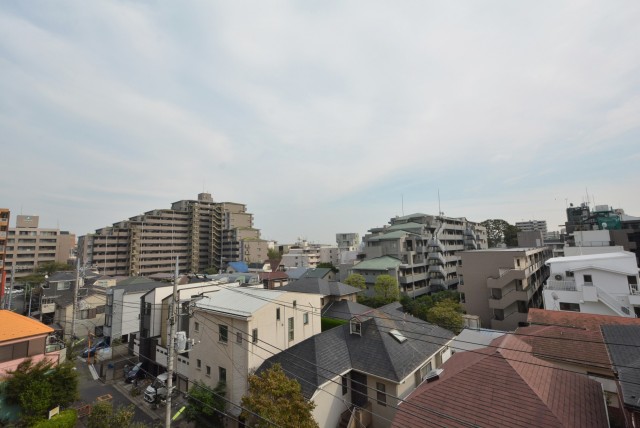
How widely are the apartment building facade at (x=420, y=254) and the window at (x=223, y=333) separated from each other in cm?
3178

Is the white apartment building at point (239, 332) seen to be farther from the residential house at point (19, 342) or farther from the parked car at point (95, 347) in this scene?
the parked car at point (95, 347)

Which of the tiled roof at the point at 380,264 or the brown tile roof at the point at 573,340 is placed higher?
the tiled roof at the point at 380,264

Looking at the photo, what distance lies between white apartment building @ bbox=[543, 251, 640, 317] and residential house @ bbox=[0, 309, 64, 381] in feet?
145

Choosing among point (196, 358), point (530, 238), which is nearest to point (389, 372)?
point (196, 358)

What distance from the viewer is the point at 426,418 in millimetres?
11734

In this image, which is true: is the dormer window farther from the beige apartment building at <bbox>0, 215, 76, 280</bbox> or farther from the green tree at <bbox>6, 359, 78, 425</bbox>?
the beige apartment building at <bbox>0, 215, 76, 280</bbox>

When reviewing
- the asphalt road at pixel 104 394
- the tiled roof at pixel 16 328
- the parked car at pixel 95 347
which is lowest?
the asphalt road at pixel 104 394

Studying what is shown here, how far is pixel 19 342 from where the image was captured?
17.1 metres

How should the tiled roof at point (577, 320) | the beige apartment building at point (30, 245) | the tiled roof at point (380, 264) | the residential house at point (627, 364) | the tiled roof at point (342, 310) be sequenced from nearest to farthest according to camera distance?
the residential house at point (627, 364), the tiled roof at point (577, 320), the tiled roof at point (342, 310), the tiled roof at point (380, 264), the beige apartment building at point (30, 245)

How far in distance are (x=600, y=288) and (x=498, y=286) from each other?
8.82 meters

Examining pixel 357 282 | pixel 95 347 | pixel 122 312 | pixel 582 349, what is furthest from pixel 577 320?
pixel 95 347

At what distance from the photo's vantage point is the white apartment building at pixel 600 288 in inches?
1056

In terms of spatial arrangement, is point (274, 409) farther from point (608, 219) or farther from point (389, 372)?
point (608, 219)

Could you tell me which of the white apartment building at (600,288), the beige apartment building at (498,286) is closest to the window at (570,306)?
the white apartment building at (600,288)
